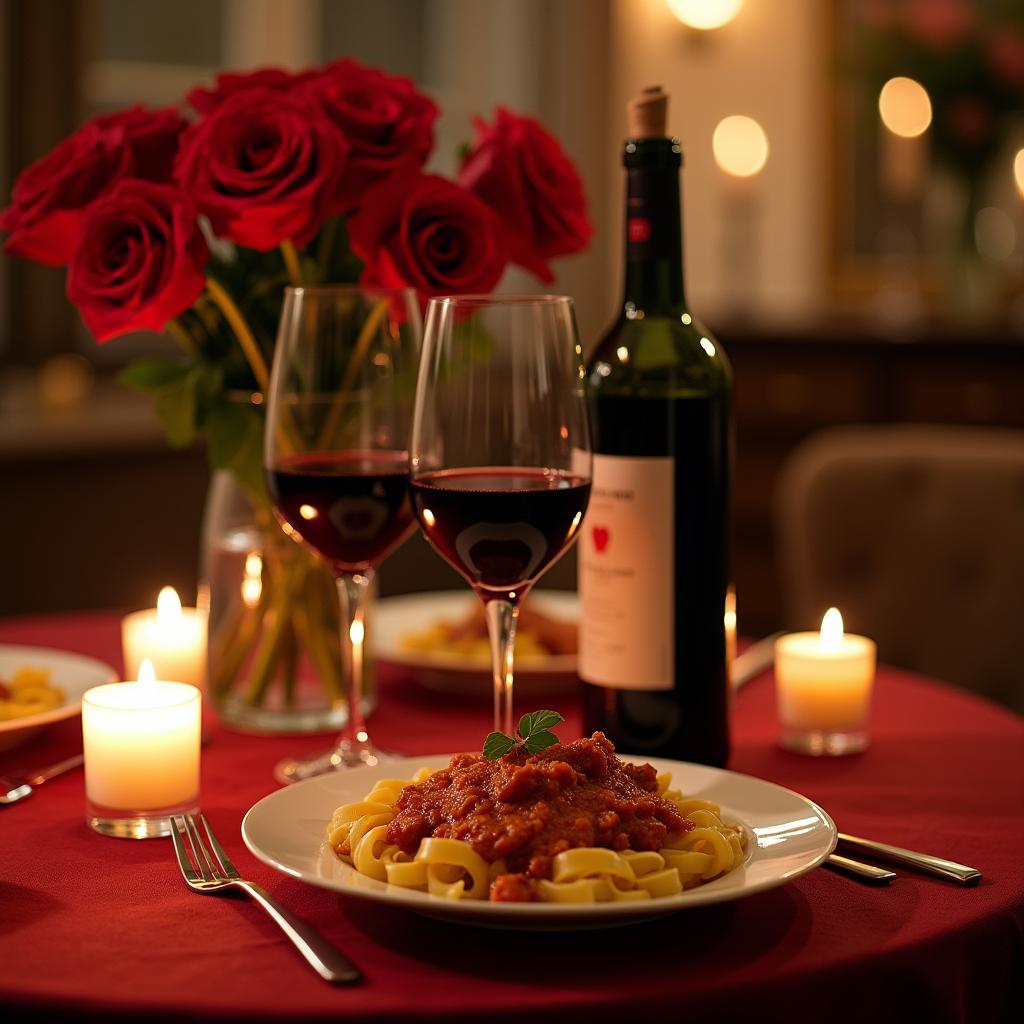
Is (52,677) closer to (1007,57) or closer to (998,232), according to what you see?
(1007,57)

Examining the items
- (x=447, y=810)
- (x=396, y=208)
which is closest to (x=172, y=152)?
(x=396, y=208)

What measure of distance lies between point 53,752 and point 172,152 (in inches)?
19.3

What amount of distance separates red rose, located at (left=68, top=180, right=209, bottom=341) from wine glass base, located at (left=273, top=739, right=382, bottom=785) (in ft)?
1.17

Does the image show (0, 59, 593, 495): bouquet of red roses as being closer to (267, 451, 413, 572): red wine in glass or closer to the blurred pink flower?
(267, 451, 413, 572): red wine in glass

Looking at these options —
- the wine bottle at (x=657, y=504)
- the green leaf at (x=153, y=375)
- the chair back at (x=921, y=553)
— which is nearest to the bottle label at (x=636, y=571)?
the wine bottle at (x=657, y=504)

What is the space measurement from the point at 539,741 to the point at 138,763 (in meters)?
0.29

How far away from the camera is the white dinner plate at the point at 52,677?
3.69 feet

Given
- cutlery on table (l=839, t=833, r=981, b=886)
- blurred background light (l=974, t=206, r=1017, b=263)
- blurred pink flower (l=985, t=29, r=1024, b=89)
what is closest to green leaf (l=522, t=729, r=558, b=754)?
cutlery on table (l=839, t=833, r=981, b=886)

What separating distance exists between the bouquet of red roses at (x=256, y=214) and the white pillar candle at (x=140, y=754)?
309mm

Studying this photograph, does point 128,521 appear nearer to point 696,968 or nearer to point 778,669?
point 778,669

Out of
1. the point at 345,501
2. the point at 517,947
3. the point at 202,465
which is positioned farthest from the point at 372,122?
the point at 202,465

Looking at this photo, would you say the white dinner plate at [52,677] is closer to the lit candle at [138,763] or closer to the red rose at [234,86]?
the lit candle at [138,763]

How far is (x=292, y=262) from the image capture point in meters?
1.24

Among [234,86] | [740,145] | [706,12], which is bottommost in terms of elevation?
[234,86]
